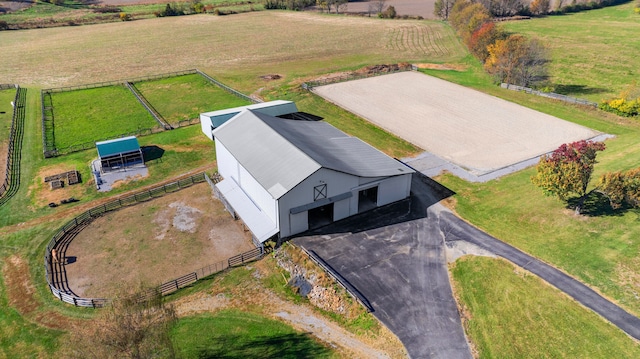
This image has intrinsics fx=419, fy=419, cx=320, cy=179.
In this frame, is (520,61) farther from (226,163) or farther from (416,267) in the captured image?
(226,163)

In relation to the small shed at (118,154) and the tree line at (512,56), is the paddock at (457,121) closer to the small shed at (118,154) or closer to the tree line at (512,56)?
the tree line at (512,56)

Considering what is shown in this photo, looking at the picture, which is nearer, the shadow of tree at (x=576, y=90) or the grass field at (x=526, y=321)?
the grass field at (x=526, y=321)

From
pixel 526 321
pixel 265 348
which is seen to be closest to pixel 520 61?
pixel 526 321

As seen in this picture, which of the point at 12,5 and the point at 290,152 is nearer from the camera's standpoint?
the point at 290,152

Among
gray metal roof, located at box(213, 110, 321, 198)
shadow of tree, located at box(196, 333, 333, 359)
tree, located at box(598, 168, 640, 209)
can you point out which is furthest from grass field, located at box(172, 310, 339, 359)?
tree, located at box(598, 168, 640, 209)

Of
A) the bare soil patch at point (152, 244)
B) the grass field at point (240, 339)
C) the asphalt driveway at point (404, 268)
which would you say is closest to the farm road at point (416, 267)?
the asphalt driveway at point (404, 268)

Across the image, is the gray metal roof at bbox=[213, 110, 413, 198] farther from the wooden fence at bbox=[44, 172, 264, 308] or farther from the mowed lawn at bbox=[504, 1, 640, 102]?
the mowed lawn at bbox=[504, 1, 640, 102]

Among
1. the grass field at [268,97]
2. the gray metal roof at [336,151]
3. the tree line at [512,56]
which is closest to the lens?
the grass field at [268,97]
